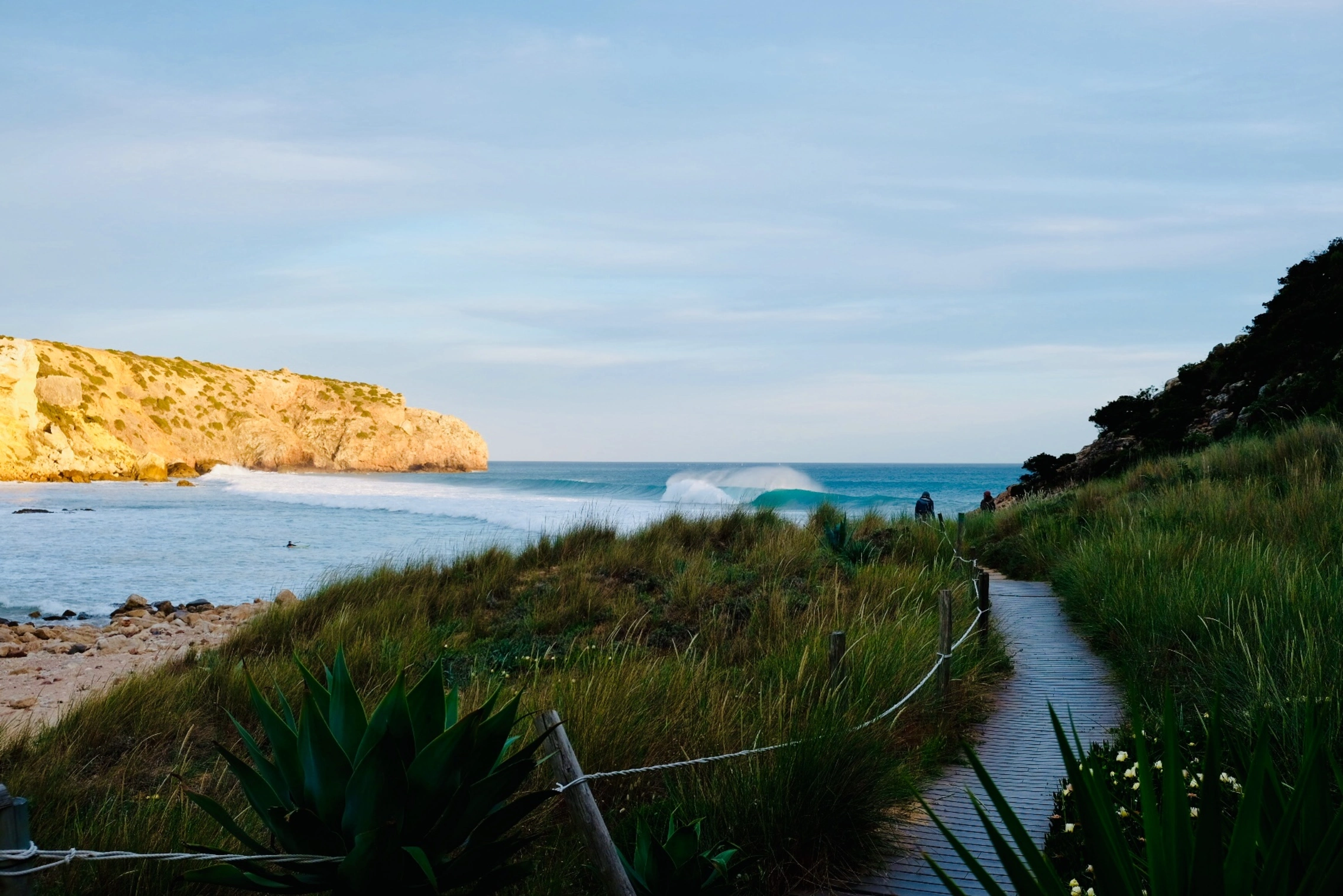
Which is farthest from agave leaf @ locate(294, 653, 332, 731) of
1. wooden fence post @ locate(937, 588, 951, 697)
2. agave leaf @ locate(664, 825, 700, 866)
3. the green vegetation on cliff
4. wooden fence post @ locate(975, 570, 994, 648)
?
the green vegetation on cliff

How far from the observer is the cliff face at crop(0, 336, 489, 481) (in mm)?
49062

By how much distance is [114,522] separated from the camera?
27.9 meters

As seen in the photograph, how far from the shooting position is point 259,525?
94.6 feet

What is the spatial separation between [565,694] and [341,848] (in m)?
2.12

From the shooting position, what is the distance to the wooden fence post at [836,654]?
4891mm

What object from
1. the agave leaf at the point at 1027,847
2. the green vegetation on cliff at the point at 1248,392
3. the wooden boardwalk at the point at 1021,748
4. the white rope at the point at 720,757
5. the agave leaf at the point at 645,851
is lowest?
the wooden boardwalk at the point at 1021,748

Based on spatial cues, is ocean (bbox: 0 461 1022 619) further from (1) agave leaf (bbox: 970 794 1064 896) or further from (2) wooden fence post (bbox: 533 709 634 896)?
(1) agave leaf (bbox: 970 794 1064 896)

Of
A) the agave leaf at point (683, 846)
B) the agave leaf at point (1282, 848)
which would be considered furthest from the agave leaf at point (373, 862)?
the agave leaf at point (1282, 848)

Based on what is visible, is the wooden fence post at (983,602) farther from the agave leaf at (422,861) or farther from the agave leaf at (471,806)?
the agave leaf at (422,861)

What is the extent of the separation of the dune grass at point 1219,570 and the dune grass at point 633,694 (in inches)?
47.8

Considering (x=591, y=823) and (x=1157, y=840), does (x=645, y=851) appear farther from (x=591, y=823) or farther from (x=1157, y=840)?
(x=1157, y=840)

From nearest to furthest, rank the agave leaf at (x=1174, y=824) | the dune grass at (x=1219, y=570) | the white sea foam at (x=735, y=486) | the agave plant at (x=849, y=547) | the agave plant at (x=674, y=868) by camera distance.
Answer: the agave leaf at (x=1174, y=824) < the agave plant at (x=674, y=868) < the dune grass at (x=1219, y=570) < the agave plant at (x=849, y=547) < the white sea foam at (x=735, y=486)

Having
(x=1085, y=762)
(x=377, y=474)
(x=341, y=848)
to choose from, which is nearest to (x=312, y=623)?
(x=341, y=848)

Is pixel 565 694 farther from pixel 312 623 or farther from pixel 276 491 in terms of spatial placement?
pixel 276 491
